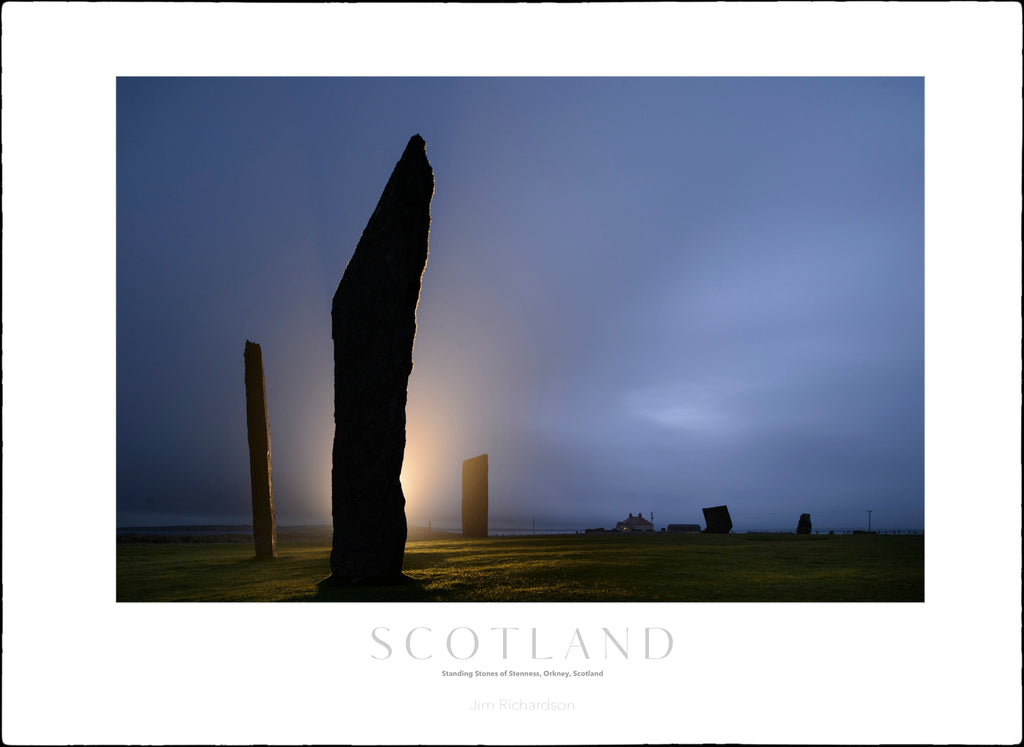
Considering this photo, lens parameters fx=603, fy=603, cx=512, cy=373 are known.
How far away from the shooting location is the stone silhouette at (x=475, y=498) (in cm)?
1475

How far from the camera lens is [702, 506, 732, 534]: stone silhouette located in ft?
51.7

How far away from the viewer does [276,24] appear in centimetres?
512

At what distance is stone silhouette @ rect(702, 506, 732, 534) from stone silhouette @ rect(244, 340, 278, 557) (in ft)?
35.8

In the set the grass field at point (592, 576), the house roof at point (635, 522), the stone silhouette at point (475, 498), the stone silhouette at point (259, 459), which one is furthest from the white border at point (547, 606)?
the house roof at point (635, 522)

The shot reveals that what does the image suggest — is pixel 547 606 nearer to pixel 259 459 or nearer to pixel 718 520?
pixel 259 459

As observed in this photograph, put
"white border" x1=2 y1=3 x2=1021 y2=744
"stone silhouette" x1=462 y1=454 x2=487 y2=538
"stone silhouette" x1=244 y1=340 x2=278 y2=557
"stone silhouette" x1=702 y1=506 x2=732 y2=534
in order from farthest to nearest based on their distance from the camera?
"stone silhouette" x1=702 y1=506 x2=732 y2=534 < "stone silhouette" x1=462 y1=454 x2=487 y2=538 < "stone silhouette" x1=244 y1=340 x2=278 y2=557 < "white border" x1=2 y1=3 x2=1021 y2=744

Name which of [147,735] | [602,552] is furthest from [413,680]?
[602,552]

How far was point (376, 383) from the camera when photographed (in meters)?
6.17

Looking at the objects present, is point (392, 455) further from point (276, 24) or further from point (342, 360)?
point (276, 24)

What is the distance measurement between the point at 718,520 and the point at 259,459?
11.5 metres

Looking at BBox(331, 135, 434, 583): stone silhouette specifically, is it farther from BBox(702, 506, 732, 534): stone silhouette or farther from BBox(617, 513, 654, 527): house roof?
BBox(617, 513, 654, 527): house roof

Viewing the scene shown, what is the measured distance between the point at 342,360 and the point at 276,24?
3.10 metres

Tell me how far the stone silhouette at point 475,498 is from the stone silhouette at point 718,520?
19.4 feet

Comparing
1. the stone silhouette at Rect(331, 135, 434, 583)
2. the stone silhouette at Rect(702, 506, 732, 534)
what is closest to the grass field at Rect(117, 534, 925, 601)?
the stone silhouette at Rect(331, 135, 434, 583)
